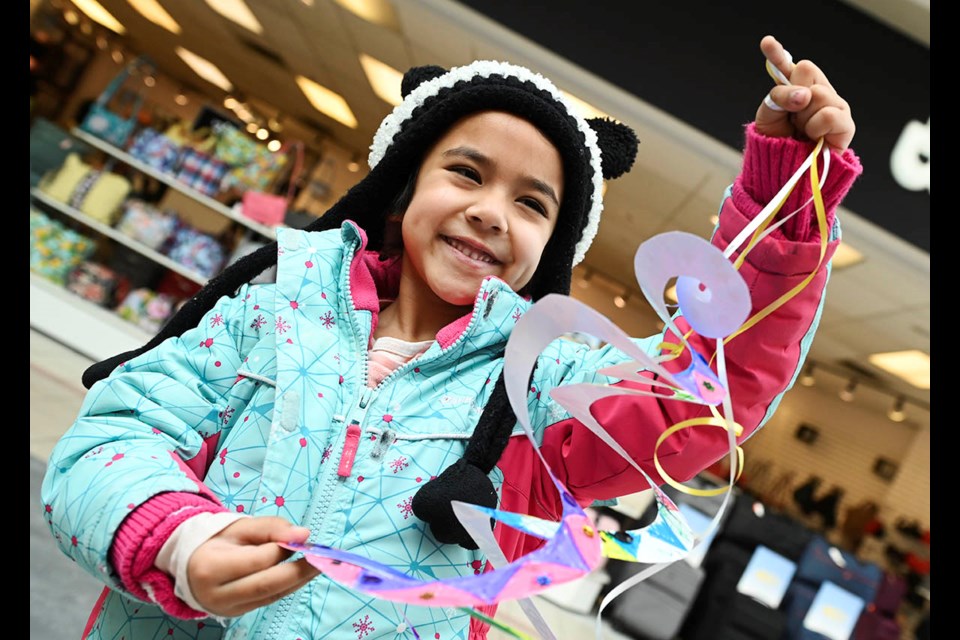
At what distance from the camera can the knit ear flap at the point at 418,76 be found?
49.6 inches

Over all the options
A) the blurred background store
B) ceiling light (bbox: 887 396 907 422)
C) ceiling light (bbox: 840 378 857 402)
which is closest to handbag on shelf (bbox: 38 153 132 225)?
the blurred background store

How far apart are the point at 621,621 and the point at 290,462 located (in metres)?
4.68

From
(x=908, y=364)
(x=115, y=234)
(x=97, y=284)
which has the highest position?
(x=908, y=364)

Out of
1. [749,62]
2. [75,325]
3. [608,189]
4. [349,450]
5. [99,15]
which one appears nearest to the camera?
[349,450]

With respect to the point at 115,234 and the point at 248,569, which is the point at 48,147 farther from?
the point at 248,569

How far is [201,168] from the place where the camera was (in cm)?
565

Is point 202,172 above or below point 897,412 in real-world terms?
below

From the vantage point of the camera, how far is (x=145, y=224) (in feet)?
18.2

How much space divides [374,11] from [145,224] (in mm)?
2394

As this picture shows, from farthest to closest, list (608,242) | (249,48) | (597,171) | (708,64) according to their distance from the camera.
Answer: (608,242) → (249,48) → (708,64) → (597,171)

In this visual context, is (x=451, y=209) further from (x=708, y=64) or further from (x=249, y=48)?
(x=249, y=48)

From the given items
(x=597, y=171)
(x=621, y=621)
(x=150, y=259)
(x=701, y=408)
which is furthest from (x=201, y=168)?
(x=701, y=408)

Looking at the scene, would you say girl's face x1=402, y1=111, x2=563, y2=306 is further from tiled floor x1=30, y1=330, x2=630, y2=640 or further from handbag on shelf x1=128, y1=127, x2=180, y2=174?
handbag on shelf x1=128, y1=127, x2=180, y2=174

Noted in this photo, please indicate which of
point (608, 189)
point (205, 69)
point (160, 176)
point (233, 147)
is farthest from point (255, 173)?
point (205, 69)
